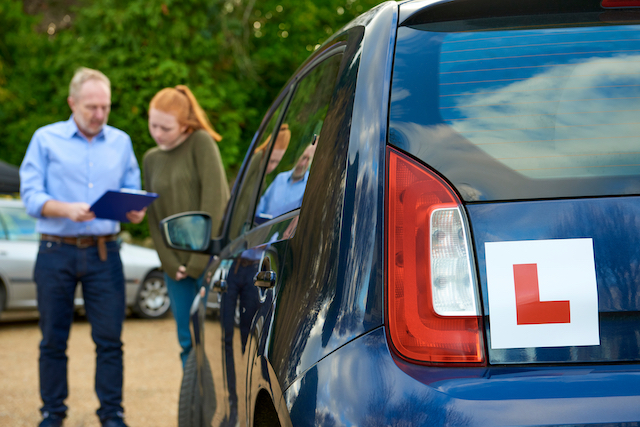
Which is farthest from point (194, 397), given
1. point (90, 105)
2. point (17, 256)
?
point (17, 256)

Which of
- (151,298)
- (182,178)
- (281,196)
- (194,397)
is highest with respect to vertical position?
(182,178)

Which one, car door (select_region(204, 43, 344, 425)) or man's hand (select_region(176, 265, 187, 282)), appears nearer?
car door (select_region(204, 43, 344, 425))

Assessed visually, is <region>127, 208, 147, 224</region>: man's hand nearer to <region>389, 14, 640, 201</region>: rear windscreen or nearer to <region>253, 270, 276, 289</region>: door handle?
<region>253, 270, 276, 289</region>: door handle

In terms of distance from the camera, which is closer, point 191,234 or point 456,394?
point 456,394

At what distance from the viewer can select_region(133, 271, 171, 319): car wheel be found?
10.2 m

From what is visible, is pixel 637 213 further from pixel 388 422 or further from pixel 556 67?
pixel 388 422

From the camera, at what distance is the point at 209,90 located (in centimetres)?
1617

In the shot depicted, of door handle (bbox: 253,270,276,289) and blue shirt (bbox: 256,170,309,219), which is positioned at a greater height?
blue shirt (bbox: 256,170,309,219)

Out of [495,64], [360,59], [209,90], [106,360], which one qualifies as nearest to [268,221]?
[360,59]

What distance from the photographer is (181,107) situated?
14.1ft

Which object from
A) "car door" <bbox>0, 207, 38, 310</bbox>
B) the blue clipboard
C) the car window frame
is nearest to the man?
the blue clipboard

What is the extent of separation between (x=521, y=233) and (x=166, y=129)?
3.36 meters

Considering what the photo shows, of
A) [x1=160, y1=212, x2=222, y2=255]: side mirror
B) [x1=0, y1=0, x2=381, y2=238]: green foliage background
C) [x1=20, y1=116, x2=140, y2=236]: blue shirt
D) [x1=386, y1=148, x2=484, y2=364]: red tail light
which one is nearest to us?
[x1=386, y1=148, x2=484, y2=364]: red tail light

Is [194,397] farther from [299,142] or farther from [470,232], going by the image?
[470,232]
